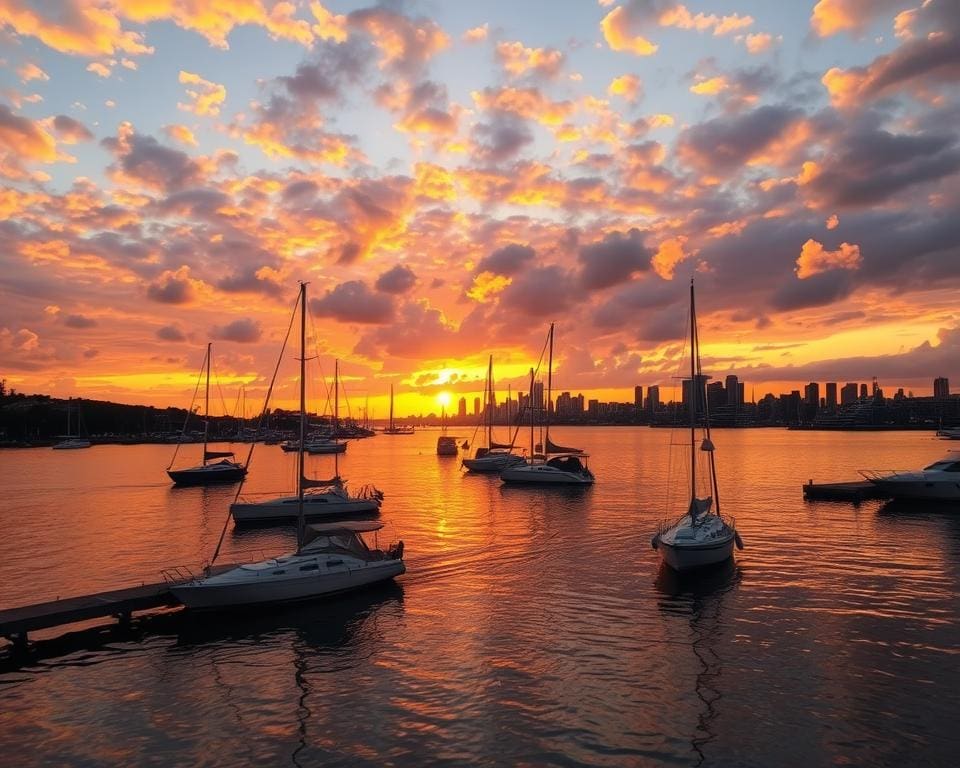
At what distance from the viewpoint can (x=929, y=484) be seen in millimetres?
66000

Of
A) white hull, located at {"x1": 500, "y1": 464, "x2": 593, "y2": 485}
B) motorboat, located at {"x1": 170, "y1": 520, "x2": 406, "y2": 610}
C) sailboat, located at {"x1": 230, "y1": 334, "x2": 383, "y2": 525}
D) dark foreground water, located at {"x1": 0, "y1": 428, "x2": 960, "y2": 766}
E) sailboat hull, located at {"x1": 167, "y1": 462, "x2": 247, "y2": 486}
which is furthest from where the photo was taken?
sailboat hull, located at {"x1": 167, "y1": 462, "x2": 247, "y2": 486}

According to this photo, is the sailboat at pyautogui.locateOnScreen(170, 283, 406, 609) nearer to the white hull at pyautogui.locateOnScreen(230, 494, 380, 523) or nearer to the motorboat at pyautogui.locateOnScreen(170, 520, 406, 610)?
the motorboat at pyautogui.locateOnScreen(170, 520, 406, 610)

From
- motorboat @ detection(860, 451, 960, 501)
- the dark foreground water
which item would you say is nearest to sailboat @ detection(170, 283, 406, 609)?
the dark foreground water

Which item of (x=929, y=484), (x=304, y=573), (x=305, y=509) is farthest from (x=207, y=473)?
(x=929, y=484)

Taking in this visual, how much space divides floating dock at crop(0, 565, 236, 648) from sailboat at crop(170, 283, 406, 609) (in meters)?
1.56

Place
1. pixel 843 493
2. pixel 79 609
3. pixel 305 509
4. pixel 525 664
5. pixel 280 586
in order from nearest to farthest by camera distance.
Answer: pixel 525 664 < pixel 79 609 < pixel 280 586 < pixel 305 509 < pixel 843 493

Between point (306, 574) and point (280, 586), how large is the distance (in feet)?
4.59

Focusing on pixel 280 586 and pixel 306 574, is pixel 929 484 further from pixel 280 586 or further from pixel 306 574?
pixel 280 586

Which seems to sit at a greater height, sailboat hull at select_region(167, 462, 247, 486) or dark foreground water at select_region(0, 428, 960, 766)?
sailboat hull at select_region(167, 462, 247, 486)

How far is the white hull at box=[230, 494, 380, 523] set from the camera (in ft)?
195

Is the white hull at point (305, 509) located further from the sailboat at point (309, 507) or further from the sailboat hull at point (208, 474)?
the sailboat hull at point (208, 474)

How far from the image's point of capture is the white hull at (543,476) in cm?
8456

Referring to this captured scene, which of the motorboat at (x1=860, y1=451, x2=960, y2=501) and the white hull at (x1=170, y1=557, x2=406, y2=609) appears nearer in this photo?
the white hull at (x1=170, y1=557, x2=406, y2=609)

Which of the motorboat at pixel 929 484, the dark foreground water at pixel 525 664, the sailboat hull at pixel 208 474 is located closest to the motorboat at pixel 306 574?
the dark foreground water at pixel 525 664
